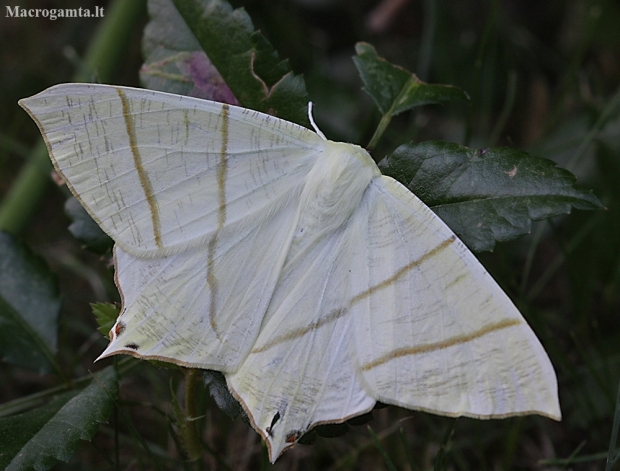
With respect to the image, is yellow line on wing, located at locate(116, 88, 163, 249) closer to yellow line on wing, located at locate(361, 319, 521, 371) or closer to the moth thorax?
the moth thorax

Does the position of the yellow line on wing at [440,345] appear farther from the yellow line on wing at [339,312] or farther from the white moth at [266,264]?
the yellow line on wing at [339,312]

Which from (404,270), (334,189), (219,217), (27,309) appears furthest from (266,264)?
(27,309)

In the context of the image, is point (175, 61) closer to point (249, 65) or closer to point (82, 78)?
point (249, 65)

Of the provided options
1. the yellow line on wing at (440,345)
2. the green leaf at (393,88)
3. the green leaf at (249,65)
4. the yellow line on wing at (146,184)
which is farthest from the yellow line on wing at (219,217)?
the green leaf at (393,88)

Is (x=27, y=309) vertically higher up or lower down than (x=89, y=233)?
lower down

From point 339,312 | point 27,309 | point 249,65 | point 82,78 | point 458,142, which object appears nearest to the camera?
point 339,312

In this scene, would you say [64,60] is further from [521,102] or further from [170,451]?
[521,102]

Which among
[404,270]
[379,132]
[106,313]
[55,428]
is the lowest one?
[55,428]
